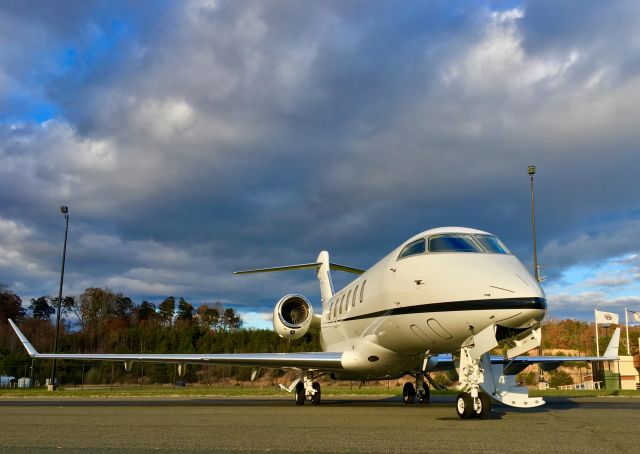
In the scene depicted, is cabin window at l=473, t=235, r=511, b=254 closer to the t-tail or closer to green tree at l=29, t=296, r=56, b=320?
the t-tail

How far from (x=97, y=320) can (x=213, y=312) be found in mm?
→ 19701

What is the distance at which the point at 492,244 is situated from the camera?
456 inches

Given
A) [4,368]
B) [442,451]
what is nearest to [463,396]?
[442,451]

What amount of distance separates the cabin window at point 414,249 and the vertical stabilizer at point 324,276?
40.6 ft

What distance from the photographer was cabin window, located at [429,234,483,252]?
11352 mm

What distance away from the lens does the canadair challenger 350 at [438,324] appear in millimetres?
9977

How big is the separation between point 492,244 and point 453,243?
0.80 meters

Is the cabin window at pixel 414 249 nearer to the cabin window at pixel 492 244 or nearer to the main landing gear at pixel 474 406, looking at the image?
the cabin window at pixel 492 244

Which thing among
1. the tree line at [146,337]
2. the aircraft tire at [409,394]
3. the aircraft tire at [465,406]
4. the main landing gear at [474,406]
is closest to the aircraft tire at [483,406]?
the main landing gear at [474,406]

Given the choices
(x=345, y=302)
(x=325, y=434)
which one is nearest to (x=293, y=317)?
(x=345, y=302)

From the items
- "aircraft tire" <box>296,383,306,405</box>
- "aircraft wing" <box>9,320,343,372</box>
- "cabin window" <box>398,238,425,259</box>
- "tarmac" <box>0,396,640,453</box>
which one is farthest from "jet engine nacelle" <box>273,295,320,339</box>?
"tarmac" <box>0,396,640,453</box>

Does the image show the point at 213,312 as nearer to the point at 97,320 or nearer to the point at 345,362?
the point at 97,320

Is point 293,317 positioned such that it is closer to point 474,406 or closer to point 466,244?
point 466,244

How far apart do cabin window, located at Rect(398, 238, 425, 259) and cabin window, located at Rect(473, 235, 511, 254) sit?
1.15m
